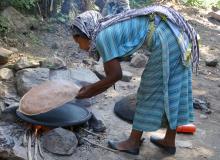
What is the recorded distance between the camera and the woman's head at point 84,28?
3293 millimetres

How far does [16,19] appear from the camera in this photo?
7.21 metres

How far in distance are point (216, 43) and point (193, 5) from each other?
368 cm

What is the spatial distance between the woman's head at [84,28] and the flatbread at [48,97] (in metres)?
0.42

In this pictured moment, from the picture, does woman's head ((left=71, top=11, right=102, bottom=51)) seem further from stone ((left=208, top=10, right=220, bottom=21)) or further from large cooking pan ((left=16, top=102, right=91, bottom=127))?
stone ((left=208, top=10, right=220, bottom=21))

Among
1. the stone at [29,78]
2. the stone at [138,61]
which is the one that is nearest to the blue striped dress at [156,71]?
the stone at [29,78]

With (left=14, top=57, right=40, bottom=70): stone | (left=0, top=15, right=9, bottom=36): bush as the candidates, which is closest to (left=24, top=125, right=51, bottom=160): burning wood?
(left=14, top=57, right=40, bottom=70): stone

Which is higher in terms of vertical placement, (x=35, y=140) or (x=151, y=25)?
(x=151, y=25)

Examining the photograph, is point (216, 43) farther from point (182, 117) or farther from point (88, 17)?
point (88, 17)

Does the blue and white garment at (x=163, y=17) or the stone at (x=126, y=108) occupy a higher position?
the blue and white garment at (x=163, y=17)

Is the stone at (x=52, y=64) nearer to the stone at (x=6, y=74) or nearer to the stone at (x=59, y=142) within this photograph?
the stone at (x=6, y=74)

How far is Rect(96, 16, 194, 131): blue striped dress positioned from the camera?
3332 millimetres

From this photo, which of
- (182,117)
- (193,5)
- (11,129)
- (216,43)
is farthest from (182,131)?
(193,5)

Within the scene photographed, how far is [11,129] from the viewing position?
3922 mm

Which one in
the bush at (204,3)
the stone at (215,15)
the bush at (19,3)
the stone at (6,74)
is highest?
the bush at (19,3)
